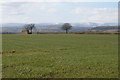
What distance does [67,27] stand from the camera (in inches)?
6211

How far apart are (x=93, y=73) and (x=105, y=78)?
1.05m

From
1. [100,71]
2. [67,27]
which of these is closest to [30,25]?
[67,27]

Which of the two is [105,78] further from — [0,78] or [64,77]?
[0,78]

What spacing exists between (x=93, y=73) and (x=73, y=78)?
149 cm

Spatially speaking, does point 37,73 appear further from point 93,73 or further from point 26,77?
point 93,73

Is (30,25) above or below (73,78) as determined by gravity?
above

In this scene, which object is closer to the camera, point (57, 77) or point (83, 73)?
point (57, 77)

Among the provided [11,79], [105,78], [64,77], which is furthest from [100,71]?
[11,79]

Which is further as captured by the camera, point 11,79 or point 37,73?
point 37,73

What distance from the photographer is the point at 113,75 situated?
10227mm

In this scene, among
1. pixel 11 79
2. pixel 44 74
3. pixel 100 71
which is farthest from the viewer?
pixel 100 71

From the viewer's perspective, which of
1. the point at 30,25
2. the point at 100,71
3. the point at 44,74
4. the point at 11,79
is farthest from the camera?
the point at 30,25

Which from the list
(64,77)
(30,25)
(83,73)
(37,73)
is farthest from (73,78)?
(30,25)

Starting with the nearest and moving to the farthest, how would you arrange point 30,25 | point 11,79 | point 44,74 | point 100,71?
point 11,79 < point 44,74 < point 100,71 < point 30,25
